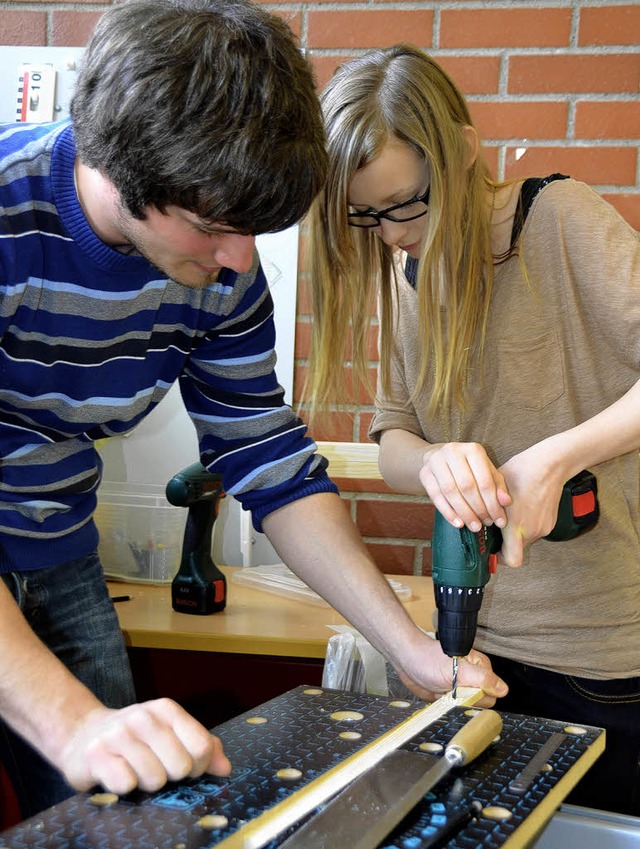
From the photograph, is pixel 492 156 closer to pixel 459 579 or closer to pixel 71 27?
pixel 71 27

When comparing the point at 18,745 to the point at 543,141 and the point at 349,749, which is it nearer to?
the point at 349,749

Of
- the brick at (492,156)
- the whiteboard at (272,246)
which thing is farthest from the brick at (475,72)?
the whiteboard at (272,246)

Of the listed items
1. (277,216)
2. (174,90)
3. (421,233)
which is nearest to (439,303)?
(421,233)

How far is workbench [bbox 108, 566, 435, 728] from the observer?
1547 millimetres

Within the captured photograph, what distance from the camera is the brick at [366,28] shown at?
1954mm

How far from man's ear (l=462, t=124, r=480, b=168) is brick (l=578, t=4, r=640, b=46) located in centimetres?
82

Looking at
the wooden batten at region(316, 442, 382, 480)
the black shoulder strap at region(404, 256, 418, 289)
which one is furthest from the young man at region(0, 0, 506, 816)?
the wooden batten at region(316, 442, 382, 480)

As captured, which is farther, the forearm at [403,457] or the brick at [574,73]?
the brick at [574,73]

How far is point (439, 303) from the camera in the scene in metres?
1.27

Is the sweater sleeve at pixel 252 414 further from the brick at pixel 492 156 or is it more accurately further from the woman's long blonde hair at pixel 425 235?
the brick at pixel 492 156

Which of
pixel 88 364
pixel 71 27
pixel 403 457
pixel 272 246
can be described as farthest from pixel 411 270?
pixel 71 27

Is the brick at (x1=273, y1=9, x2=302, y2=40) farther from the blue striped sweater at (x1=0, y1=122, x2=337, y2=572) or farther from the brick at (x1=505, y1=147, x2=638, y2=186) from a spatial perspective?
the blue striped sweater at (x1=0, y1=122, x2=337, y2=572)

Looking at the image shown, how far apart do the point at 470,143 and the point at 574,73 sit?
0.82 metres

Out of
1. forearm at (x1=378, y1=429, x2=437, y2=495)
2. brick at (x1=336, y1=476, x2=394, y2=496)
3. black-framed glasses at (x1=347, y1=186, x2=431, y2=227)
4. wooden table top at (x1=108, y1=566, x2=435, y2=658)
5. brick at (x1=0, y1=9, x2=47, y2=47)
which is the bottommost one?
wooden table top at (x1=108, y1=566, x2=435, y2=658)
